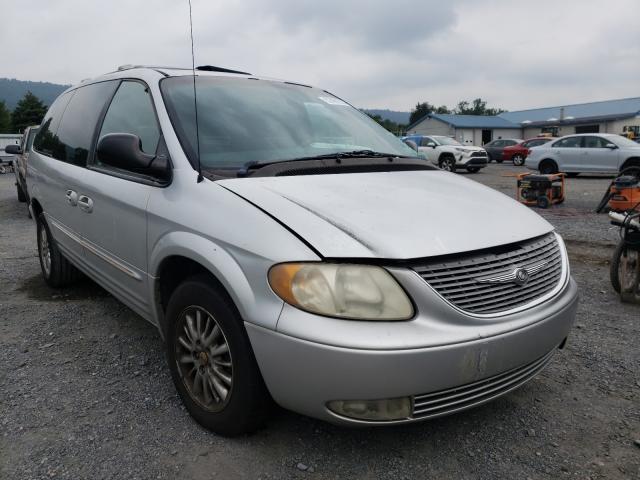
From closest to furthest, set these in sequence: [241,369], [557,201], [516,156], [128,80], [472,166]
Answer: [241,369], [128,80], [557,201], [472,166], [516,156]

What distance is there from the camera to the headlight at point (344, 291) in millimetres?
1836

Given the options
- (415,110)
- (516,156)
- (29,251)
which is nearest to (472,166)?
(516,156)

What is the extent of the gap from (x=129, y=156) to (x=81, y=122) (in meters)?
1.57

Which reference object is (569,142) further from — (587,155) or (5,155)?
(5,155)

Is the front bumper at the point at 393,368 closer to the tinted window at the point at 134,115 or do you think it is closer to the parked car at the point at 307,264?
the parked car at the point at 307,264

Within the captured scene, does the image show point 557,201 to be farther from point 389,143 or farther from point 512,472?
point 512,472

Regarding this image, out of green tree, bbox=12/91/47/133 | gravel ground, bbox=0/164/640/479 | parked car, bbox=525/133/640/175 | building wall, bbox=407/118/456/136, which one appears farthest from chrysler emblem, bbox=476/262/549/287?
green tree, bbox=12/91/47/133

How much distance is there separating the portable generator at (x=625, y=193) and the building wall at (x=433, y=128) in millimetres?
43907

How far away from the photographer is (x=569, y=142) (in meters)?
16.3

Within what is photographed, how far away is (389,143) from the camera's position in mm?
3326

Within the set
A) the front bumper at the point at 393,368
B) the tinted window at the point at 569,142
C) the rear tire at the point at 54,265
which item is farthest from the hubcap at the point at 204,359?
the tinted window at the point at 569,142

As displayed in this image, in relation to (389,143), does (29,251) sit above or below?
below

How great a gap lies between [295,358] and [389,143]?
1896 millimetres

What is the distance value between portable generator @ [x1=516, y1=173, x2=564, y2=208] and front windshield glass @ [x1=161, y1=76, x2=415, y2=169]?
25.8 feet
